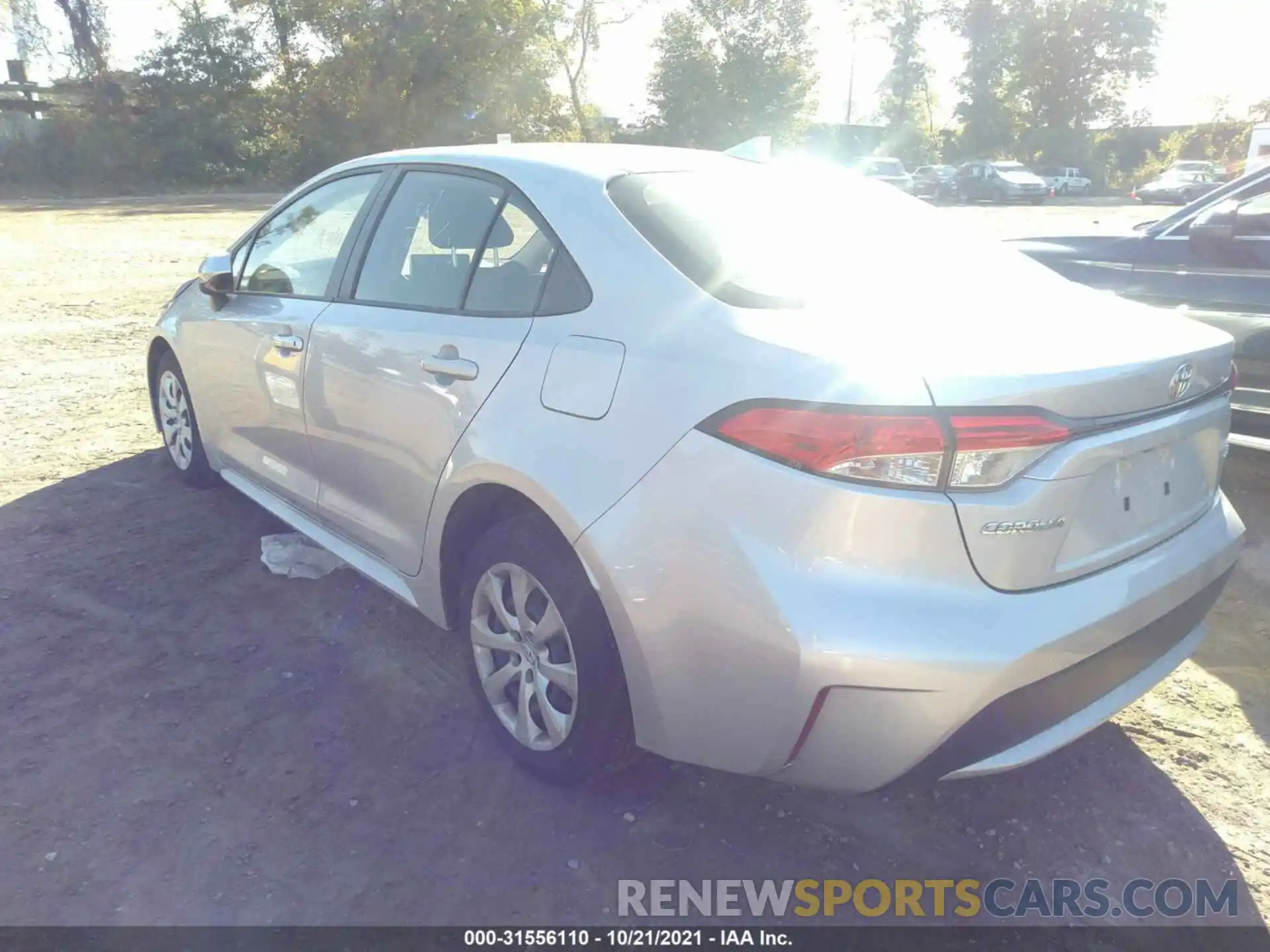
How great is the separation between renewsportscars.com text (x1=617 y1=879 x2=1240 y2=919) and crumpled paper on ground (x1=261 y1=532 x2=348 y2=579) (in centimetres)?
218

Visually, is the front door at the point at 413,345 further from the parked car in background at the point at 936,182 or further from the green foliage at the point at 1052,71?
the green foliage at the point at 1052,71

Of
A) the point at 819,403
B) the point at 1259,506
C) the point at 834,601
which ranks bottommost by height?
the point at 1259,506

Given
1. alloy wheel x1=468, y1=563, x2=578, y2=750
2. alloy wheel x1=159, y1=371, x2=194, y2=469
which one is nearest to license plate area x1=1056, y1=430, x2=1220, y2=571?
alloy wheel x1=468, y1=563, x2=578, y2=750

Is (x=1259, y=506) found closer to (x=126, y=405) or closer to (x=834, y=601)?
(x=834, y=601)

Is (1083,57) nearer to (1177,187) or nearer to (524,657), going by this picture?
(1177,187)

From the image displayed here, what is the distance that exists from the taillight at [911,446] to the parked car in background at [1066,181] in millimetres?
43604

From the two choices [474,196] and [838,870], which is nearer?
[838,870]

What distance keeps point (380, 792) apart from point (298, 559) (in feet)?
5.30

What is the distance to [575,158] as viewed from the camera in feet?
9.34

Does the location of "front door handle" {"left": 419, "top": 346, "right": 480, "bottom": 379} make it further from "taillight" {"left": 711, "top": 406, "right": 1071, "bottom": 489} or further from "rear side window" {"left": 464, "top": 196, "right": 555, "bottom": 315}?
"taillight" {"left": 711, "top": 406, "right": 1071, "bottom": 489}

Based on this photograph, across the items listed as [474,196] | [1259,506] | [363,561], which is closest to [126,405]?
[363,561]

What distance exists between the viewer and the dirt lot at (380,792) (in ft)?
7.77

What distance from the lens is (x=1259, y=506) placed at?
15.4 feet

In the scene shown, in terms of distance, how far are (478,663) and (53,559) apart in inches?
95.1
